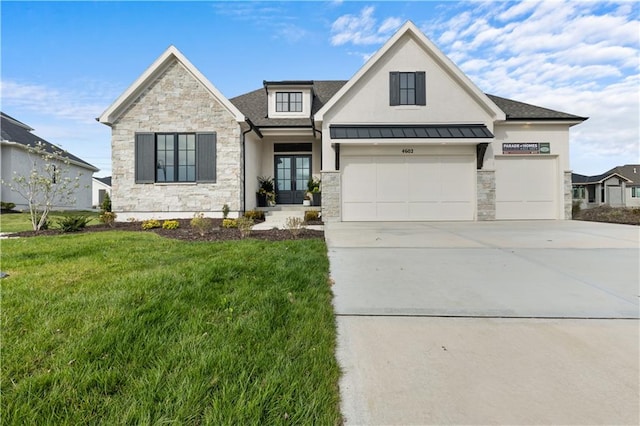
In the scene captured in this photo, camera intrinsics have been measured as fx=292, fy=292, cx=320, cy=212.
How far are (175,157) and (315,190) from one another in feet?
20.0

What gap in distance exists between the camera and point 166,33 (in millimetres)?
11992

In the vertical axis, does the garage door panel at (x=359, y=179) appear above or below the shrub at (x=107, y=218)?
above

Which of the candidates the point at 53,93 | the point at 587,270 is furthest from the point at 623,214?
the point at 53,93

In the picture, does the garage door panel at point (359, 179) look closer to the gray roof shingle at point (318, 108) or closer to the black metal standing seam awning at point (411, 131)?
the black metal standing seam awning at point (411, 131)

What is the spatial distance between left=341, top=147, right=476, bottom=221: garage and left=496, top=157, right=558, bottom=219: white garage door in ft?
4.76

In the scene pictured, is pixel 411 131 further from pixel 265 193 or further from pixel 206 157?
pixel 206 157

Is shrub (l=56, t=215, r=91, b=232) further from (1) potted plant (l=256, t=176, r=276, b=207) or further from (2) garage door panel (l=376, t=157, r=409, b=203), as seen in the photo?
(2) garage door panel (l=376, t=157, r=409, b=203)

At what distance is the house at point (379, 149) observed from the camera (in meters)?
11.7

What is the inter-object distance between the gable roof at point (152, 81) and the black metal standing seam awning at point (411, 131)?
4.07m

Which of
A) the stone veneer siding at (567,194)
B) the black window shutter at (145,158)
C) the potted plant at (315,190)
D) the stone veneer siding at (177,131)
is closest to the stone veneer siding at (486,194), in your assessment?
the stone veneer siding at (567,194)

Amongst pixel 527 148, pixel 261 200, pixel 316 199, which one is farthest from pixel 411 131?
pixel 261 200

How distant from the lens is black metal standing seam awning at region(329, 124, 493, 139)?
36.4ft

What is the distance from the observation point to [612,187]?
32688mm

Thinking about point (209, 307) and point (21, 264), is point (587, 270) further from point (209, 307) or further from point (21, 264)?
point (21, 264)
